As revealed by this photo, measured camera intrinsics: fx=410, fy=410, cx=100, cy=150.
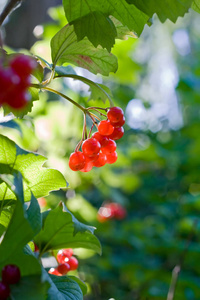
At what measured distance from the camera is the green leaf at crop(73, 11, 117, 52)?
65 centimetres

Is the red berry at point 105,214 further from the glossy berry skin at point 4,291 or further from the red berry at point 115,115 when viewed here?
the glossy berry skin at point 4,291

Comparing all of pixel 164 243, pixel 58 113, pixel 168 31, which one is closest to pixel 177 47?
pixel 168 31

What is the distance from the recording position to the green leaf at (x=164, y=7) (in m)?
0.62

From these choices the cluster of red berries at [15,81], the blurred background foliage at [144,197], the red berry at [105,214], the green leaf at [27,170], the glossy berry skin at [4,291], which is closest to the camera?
the cluster of red berries at [15,81]

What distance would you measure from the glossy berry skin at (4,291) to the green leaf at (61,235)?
0.77 ft

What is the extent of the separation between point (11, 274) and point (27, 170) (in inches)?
7.7

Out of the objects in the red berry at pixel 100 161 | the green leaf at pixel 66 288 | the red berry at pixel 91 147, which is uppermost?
the red berry at pixel 91 147

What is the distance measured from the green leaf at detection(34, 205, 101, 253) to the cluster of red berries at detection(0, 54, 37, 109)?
1.25 feet

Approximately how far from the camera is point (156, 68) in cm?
1089

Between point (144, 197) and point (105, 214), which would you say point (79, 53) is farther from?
point (144, 197)

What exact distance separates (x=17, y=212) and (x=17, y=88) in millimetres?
206

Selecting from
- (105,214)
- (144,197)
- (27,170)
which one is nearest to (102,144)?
(27,170)

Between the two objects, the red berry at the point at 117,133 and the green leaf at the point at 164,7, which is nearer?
the green leaf at the point at 164,7

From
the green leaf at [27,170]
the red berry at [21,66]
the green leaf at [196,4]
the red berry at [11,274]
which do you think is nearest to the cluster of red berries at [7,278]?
the red berry at [11,274]
